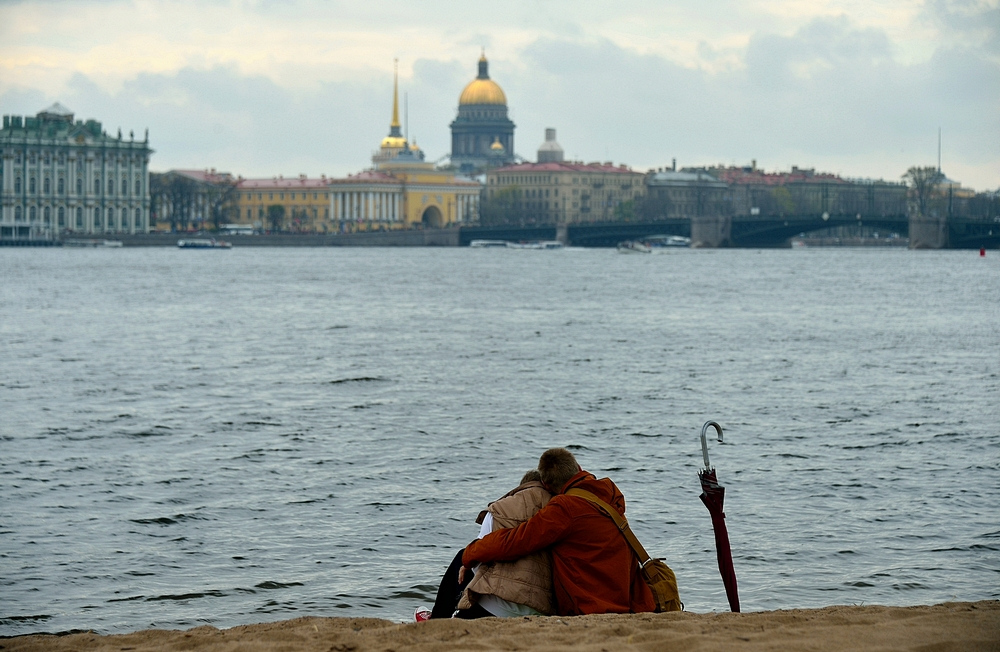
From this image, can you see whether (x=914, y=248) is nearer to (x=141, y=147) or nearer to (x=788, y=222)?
(x=788, y=222)

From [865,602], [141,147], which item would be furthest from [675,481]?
[141,147]

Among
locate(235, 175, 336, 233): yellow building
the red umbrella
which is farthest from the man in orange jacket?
locate(235, 175, 336, 233): yellow building

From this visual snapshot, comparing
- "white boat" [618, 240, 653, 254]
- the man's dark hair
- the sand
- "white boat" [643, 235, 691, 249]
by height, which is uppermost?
"white boat" [643, 235, 691, 249]

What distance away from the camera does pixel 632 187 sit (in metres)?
129

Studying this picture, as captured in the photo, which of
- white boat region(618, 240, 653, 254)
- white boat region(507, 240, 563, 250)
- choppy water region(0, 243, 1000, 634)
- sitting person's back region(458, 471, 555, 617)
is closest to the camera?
sitting person's back region(458, 471, 555, 617)

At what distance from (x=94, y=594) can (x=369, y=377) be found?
411 inches

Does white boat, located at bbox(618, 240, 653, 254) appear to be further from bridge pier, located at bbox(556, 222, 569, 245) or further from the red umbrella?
the red umbrella

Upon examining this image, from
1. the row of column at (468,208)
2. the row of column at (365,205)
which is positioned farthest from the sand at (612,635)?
the row of column at (468,208)

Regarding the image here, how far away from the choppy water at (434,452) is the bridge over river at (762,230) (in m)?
48.5

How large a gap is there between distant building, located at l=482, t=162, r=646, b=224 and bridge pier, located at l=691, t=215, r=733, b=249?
3550 centimetres

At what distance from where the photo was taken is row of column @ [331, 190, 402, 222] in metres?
114

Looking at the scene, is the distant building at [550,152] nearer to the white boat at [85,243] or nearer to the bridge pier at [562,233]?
the bridge pier at [562,233]

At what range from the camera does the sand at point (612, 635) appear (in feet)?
17.0

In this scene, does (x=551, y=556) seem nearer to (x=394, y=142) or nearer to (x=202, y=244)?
(x=202, y=244)
